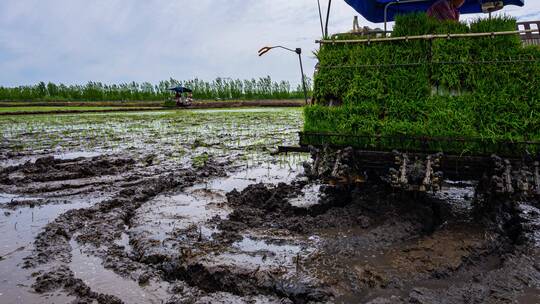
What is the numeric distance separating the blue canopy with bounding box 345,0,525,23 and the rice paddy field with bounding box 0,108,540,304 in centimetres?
307

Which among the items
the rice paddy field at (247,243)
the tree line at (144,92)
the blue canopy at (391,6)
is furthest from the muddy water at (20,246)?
the tree line at (144,92)

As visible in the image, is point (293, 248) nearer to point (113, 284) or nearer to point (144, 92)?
point (113, 284)

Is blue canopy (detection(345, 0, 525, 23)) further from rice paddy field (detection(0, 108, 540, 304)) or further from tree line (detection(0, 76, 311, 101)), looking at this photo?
tree line (detection(0, 76, 311, 101))

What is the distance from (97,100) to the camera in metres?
39.9

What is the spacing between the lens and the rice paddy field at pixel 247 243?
3666 millimetres

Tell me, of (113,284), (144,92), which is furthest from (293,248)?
(144,92)

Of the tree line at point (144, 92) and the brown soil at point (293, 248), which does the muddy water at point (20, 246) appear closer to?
the brown soil at point (293, 248)

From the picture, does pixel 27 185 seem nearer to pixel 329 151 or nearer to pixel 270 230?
pixel 270 230

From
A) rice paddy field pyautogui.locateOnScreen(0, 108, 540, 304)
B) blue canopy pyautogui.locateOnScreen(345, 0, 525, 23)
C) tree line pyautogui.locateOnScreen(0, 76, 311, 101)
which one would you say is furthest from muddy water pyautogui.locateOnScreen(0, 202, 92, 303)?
tree line pyautogui.locateOnScreen(0, 76, 311, 101)

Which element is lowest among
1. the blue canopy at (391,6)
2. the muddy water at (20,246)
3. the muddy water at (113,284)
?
the muddy water at (113,284)

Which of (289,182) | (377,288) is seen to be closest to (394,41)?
(377,288)

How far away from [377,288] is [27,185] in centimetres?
670

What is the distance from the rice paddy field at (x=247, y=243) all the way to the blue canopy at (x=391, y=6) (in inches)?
121

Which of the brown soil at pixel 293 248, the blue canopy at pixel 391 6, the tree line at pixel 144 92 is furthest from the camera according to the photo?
the tree line at pixel 144 92
